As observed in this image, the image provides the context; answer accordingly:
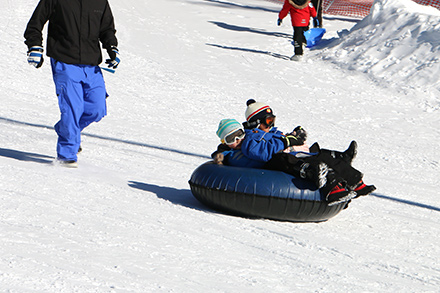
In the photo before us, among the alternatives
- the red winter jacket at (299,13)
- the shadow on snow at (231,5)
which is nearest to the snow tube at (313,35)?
the red winter jacket at (299,13)

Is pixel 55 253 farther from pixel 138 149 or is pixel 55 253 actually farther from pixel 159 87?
pixel 159 87

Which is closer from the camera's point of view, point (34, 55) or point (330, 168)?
point (330, 168)

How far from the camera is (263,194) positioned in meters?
4.96

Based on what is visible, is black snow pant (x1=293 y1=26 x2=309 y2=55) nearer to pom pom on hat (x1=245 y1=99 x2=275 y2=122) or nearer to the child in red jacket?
the child in red jacket

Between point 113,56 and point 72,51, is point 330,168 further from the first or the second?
point 72,51

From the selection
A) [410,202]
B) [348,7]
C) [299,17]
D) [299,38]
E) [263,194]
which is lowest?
[348,7]

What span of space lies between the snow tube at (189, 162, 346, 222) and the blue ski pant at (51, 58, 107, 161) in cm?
155

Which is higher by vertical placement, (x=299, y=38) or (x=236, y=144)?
(x=236, y=144)

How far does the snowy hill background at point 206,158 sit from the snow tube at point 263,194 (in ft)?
0.35

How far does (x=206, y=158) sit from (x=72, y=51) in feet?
7.93

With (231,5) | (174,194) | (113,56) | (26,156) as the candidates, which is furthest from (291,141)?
(231,5)

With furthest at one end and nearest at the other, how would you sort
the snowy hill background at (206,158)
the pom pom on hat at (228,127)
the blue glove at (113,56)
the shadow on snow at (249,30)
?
the shadow on snow at (249,30) → the blue glove at (113,56) → the pom pom on hat at (228,127) → the snowy hill background at (206,158)

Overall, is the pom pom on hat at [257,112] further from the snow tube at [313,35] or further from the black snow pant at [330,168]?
the snow tube at [313,35]

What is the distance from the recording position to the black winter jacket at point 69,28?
19.7 feet
